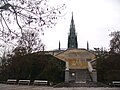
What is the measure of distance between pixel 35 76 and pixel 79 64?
1252 centimetres

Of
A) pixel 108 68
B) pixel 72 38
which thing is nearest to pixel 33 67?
pixel 108 68

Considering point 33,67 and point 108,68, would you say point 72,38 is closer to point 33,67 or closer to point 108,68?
point 33,67

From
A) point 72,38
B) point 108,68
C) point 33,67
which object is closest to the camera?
point 108,68

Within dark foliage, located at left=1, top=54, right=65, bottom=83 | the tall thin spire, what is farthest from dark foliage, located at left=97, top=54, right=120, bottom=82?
the tall thin spire

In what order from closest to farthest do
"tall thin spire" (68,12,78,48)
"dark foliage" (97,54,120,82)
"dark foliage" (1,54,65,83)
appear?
"dark foliage" (97,54,120,82), "dark foliage" (1,54,65,83), "tall thin spire" (68,12,78,48)

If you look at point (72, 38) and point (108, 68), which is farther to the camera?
point (72, 38)

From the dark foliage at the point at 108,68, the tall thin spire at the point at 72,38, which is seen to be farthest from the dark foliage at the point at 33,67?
the tall thin spire at the point at 72,38

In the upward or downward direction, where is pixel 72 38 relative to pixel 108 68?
upward

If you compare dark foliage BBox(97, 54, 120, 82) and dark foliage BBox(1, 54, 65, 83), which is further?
dark foliage BBox(1, 54, 65, 83)

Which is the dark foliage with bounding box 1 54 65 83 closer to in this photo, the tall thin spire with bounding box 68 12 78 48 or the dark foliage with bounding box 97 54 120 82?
the dark foliage with bounding box 97 54 120 82

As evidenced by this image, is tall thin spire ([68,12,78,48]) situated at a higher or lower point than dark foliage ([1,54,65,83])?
higher

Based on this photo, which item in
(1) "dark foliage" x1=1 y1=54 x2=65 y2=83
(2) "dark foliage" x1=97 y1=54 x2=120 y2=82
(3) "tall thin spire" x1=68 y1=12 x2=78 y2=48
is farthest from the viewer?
(3) "tall thin spire" x1=68 y1=12 x2=78 y2=48

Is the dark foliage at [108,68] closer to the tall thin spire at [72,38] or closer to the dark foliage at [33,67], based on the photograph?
the dark foliage at [33,67]

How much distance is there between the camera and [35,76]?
38062mm
